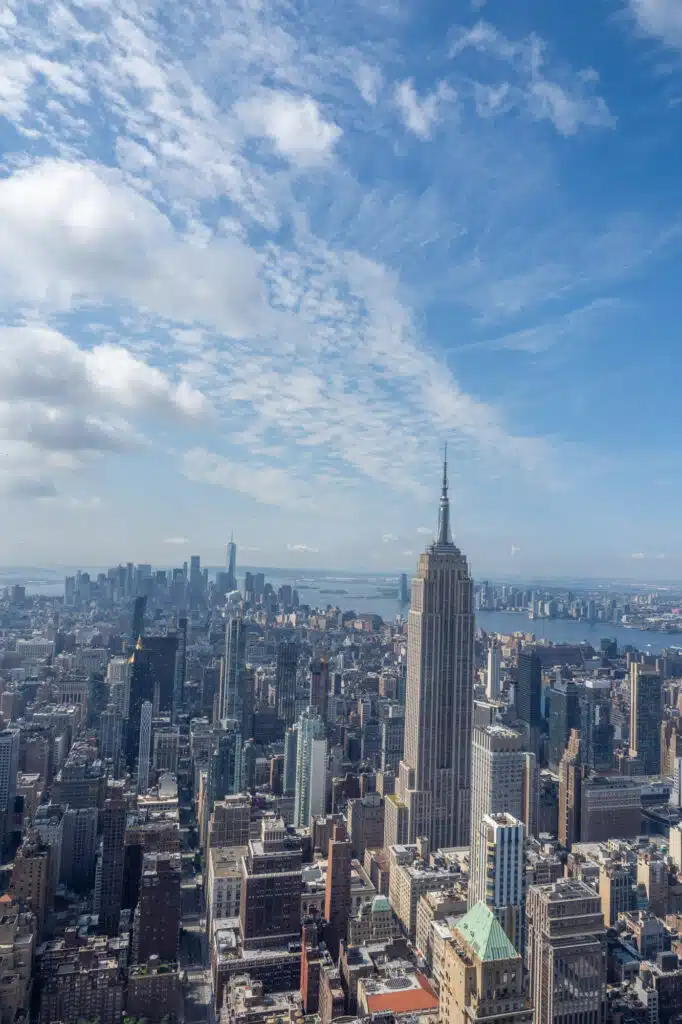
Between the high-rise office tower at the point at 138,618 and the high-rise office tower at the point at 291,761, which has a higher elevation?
the high-rise office tower at the point at 138,618

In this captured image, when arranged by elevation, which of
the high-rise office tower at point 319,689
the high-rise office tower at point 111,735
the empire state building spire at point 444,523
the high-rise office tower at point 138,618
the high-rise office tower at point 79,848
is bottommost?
the high-rise office tower at point 79,848

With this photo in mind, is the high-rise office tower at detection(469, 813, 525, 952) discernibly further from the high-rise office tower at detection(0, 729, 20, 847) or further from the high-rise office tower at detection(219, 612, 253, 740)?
the high-rise office tower at detection(219, 612, 253, 740)

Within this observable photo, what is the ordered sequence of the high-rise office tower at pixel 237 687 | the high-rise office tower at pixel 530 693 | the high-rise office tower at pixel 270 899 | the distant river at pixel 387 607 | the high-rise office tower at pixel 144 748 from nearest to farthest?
1. the high-rise office tower at pixel 270 899
2. the high-rise office tower at pixel 144 748
3. the distant river at pixel 387 607
4. the high-rise office tower at pixel 237 687
5. the high-rise office tower at pixel 530 693

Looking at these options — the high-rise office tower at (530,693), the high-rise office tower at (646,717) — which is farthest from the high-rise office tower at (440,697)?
the high-rise office tower at (646,717)

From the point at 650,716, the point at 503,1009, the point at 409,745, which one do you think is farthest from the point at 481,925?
the point at 650,716

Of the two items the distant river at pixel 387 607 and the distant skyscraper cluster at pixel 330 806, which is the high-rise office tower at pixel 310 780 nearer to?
the distant skyscraper cluster at pixel 330 806

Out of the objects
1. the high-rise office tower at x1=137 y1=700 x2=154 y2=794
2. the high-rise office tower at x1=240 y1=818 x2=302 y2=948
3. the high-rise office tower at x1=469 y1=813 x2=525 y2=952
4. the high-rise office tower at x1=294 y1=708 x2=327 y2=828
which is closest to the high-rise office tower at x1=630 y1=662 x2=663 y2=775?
the high-rise office tower at x1=294 y1=708 x2=327 y2=828
